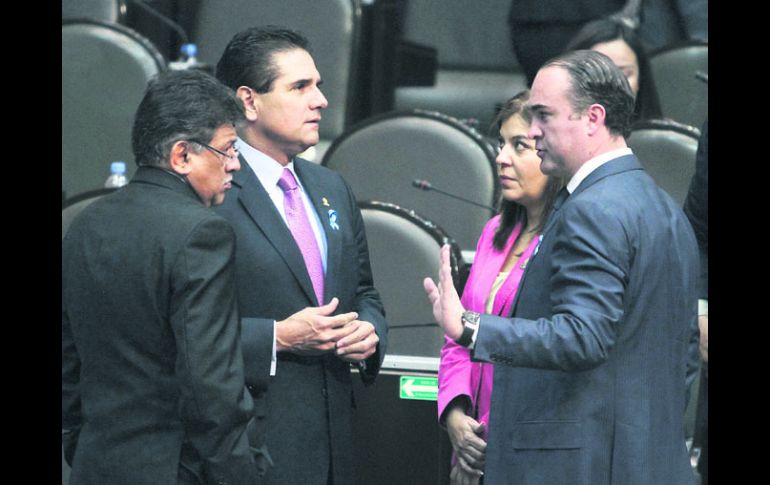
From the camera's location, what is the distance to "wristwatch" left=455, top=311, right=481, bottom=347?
1.97m

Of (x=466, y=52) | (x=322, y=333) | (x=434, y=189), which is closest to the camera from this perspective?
(x=322, y=333)

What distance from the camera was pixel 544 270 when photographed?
2.00 meters

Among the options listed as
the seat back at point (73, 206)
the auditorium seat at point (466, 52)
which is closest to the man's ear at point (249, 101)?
the seat back at point (73, 206)

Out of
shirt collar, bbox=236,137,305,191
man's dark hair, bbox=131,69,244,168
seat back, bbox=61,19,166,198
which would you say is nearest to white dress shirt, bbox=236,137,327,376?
shirt collar, bbox=236,137,305,191

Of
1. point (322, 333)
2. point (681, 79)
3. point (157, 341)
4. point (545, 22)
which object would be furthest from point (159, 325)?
point (545, 22)

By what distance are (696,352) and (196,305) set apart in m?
1.02

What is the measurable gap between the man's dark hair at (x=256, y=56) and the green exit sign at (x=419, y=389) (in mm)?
731

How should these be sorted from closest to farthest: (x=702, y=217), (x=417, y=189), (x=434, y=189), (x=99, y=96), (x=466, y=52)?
(x=702, y=217) → (x=434, y=189) → (x=417, y=189) → (x=99, y=96) → (x=466, y=52)

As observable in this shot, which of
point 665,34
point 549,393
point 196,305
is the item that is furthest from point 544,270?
point 665,34

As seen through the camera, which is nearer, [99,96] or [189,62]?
[99,96]

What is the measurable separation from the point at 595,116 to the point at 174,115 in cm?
71

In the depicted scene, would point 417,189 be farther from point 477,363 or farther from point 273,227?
point 273,227

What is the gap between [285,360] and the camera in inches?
90.3

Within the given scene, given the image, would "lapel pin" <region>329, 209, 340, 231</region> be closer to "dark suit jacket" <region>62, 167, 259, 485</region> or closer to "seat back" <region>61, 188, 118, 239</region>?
"dark suit jacket" <region>62, 167, 259, 485</region>
